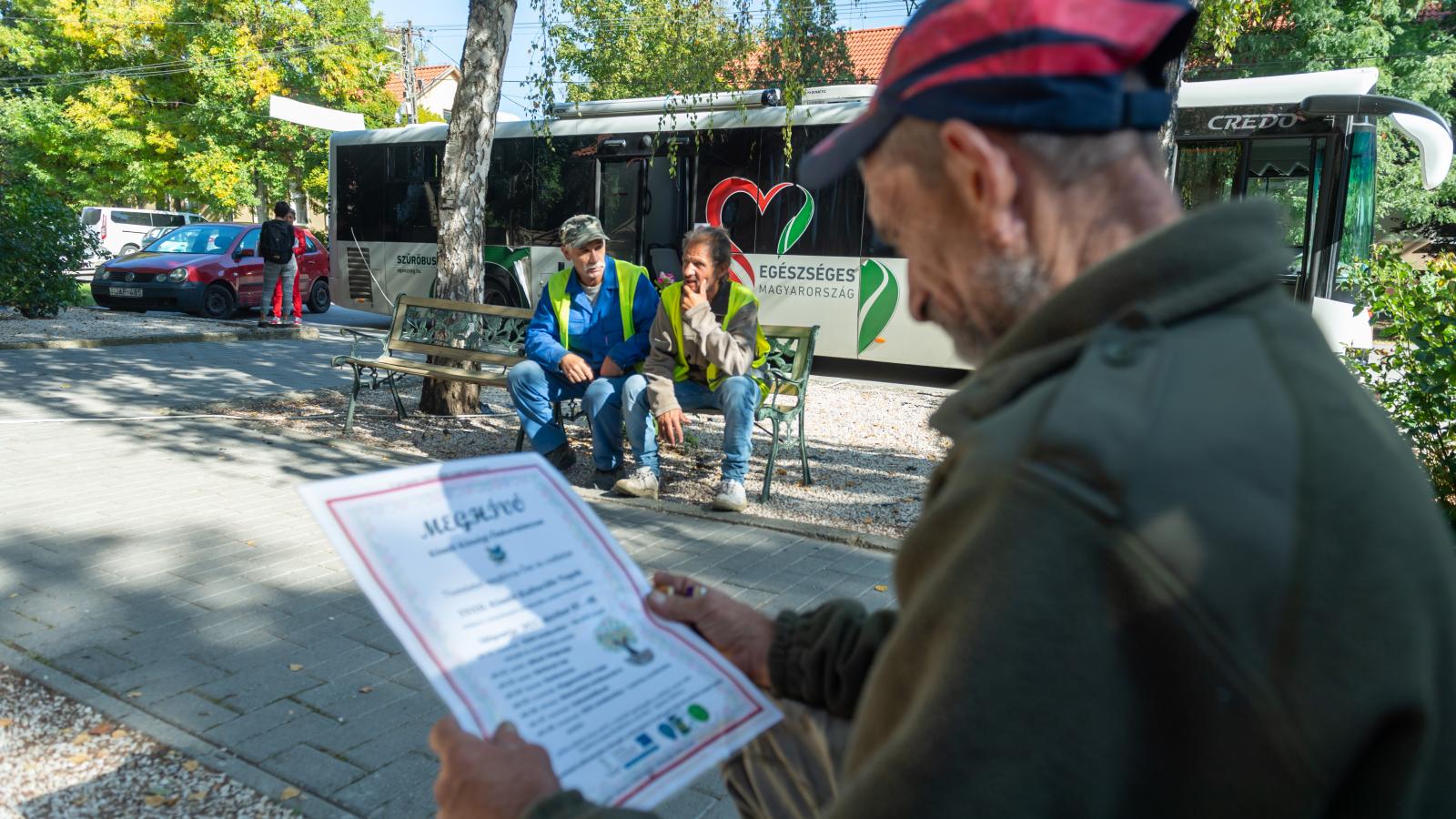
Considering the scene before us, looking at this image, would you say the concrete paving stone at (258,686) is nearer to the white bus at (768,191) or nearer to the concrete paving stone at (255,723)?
the concrete paving stone at (255,723)

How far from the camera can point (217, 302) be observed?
18.2 m

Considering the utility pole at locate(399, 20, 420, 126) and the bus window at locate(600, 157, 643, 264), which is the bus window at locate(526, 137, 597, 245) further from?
the utility pole at locate(399, 20, 420, 126)

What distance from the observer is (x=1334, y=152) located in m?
10.2

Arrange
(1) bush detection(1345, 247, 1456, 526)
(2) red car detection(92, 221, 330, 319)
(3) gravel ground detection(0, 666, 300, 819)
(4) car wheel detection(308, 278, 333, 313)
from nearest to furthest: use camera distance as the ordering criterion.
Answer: (3) gravel ground detection(0, 666, 300, 819)
(1) bush detection(1345, 247, 1456, 526)
(2) red car detection(92, 221, 330, 319)
(4) car wheel detection(308, 278, 333, 313)

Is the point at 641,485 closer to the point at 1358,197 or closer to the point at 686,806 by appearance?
the point at 686,806

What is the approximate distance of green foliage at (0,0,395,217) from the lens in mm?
30719

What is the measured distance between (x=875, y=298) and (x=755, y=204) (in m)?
2.02

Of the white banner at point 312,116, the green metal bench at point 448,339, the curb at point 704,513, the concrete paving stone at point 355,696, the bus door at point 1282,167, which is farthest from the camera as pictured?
the white banner at point 312,116

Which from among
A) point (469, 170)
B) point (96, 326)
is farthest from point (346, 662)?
point (96, 326)

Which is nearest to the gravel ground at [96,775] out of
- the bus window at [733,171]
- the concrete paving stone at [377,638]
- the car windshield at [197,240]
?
the concrete paving stone at [377,638]

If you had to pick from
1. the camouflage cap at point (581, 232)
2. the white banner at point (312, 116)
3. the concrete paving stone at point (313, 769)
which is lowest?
the concrete paving stone at point (313, 769)

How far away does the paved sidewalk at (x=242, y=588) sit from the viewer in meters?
3.11

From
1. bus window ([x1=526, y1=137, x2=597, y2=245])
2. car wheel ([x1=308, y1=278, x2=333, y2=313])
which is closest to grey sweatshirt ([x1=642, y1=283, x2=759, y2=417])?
bus window ([x1=526, y1=137, x2=597, y2=245])

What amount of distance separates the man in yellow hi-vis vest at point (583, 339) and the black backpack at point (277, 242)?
1076 cm
